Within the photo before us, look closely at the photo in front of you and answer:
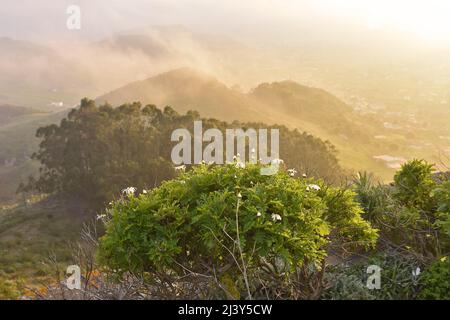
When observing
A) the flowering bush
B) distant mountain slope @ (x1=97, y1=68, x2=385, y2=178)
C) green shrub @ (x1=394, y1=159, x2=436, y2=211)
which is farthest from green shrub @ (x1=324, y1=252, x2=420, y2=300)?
distant mountain slope @ (x1=97, y1=68, x2=385, y2=178)

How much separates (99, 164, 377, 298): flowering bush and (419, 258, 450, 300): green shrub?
1700 millimetres

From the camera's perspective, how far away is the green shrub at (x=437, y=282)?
748 centimetres

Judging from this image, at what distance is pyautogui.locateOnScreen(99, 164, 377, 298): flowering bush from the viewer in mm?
7266

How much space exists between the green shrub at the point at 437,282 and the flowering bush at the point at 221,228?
5.58 ft

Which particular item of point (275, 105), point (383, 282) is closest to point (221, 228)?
point (383, 282)

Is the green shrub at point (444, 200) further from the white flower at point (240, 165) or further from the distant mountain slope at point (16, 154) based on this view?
the distant mountain slope at point (16, 154)

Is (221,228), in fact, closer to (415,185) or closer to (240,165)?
(240,165)

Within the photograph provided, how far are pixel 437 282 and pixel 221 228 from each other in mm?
3560

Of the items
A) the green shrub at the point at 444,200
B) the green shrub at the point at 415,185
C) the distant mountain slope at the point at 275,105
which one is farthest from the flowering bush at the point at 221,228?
the distant mountain slope at the point at 275,105

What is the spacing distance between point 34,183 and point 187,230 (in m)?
37.6
